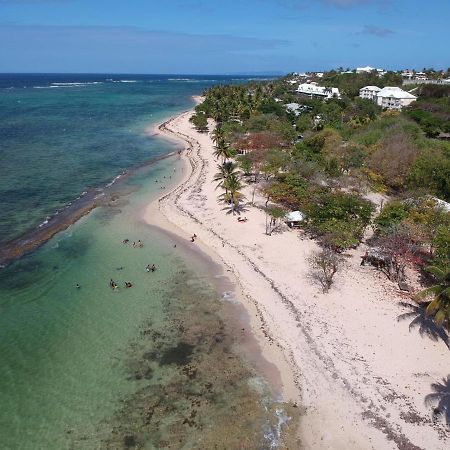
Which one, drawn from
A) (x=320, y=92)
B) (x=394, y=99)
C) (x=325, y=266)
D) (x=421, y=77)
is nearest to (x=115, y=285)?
(x=325, y=266)

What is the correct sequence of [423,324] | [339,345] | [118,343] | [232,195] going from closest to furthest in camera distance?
[339,345] < [118,343] < [423,324] < [232,195]

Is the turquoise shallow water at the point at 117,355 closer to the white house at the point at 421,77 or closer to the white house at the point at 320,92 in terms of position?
the white house at the point at 320,92

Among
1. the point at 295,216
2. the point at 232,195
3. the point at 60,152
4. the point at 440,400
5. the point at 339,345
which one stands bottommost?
the point at 60,152

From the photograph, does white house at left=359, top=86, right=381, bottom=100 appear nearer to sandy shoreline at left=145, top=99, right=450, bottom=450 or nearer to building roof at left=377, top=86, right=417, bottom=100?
building roof at left=377, top=86, right=417, bottom=100

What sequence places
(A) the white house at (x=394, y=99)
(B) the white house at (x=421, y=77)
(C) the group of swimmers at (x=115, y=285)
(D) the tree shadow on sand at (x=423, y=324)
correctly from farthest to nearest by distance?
(B) the white house at (x=421, y=77), (A) the white house at (x=394, y=99), (C) the group of swimmers at (x=115, y=285), (D) the tree shadow on sand at (x=423, y=324)

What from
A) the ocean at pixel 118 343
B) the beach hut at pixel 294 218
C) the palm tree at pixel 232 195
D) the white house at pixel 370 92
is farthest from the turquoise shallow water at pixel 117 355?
the white house at pixel 370 92

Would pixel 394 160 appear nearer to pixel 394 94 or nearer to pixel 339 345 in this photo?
pixel 339 345

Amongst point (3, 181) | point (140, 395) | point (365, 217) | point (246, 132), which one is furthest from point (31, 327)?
point (246, 132)
